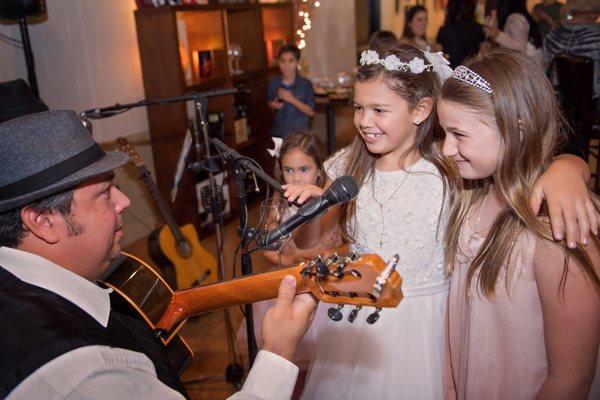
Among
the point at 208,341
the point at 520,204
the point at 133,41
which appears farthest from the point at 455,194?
the point at 133,41

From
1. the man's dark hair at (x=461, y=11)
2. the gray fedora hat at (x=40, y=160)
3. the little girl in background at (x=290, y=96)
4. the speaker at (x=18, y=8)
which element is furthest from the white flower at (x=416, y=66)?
the man's dark hair at (x=461, y=11)

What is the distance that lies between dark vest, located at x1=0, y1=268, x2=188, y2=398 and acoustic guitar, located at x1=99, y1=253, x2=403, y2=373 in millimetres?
293

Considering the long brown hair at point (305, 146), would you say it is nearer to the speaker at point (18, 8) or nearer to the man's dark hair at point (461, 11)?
the speaker at point (18, 8)

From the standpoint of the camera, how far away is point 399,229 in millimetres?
1807

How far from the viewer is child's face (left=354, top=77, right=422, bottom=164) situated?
1722 millimetres

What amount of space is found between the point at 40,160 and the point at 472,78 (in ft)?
3.46

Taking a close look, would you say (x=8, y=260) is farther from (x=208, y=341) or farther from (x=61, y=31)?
(x=61, y=31)

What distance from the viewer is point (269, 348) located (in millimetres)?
1155

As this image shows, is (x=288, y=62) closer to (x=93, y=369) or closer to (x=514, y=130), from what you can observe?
(x=514, y=130)

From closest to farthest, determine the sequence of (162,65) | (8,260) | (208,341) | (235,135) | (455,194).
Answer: (8,260), (455,194), (208,341), (162,65), (235,135)

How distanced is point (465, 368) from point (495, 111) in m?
0.72

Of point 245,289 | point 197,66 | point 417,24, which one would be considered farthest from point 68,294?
point 417,24

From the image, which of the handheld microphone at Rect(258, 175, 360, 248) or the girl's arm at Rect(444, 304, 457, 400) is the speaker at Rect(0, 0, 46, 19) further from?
the girl's arm at Rect(444, 304, 457, 400)

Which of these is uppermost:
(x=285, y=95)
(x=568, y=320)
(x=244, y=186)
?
(x=285, y=95)
